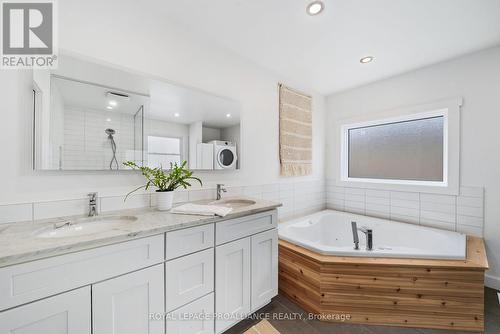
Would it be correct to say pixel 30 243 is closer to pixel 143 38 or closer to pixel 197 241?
pixel 197 241

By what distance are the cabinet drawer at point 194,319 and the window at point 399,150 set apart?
2.58 meters

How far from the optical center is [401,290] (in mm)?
1524

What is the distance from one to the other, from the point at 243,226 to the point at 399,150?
8.01ft

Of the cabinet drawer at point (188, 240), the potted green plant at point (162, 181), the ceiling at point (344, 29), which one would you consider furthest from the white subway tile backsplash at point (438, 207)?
the potted green plant at point (162, 181)

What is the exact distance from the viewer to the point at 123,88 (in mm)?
1419

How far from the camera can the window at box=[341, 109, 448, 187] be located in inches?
90.4

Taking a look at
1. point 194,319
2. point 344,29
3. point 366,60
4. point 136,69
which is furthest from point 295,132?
point 194,319

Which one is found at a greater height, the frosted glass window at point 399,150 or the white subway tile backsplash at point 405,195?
the frosted glass window at point 399,150

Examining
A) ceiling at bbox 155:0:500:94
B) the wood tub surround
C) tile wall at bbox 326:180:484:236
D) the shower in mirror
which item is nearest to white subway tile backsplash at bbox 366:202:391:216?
tile wall at bbox 326:180:484:236

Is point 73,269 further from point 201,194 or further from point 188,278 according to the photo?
point 201,194

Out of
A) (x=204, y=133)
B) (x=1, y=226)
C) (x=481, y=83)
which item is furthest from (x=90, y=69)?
(x=481, y=83)

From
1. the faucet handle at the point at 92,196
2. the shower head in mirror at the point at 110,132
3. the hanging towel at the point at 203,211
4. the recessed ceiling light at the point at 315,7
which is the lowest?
the hanging towel at the point at 203,211

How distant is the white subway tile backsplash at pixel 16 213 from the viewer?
1.05 meters

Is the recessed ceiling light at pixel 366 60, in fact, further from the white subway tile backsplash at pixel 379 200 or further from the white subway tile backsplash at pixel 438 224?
the white subway tile backsplash at pixel 438 224
